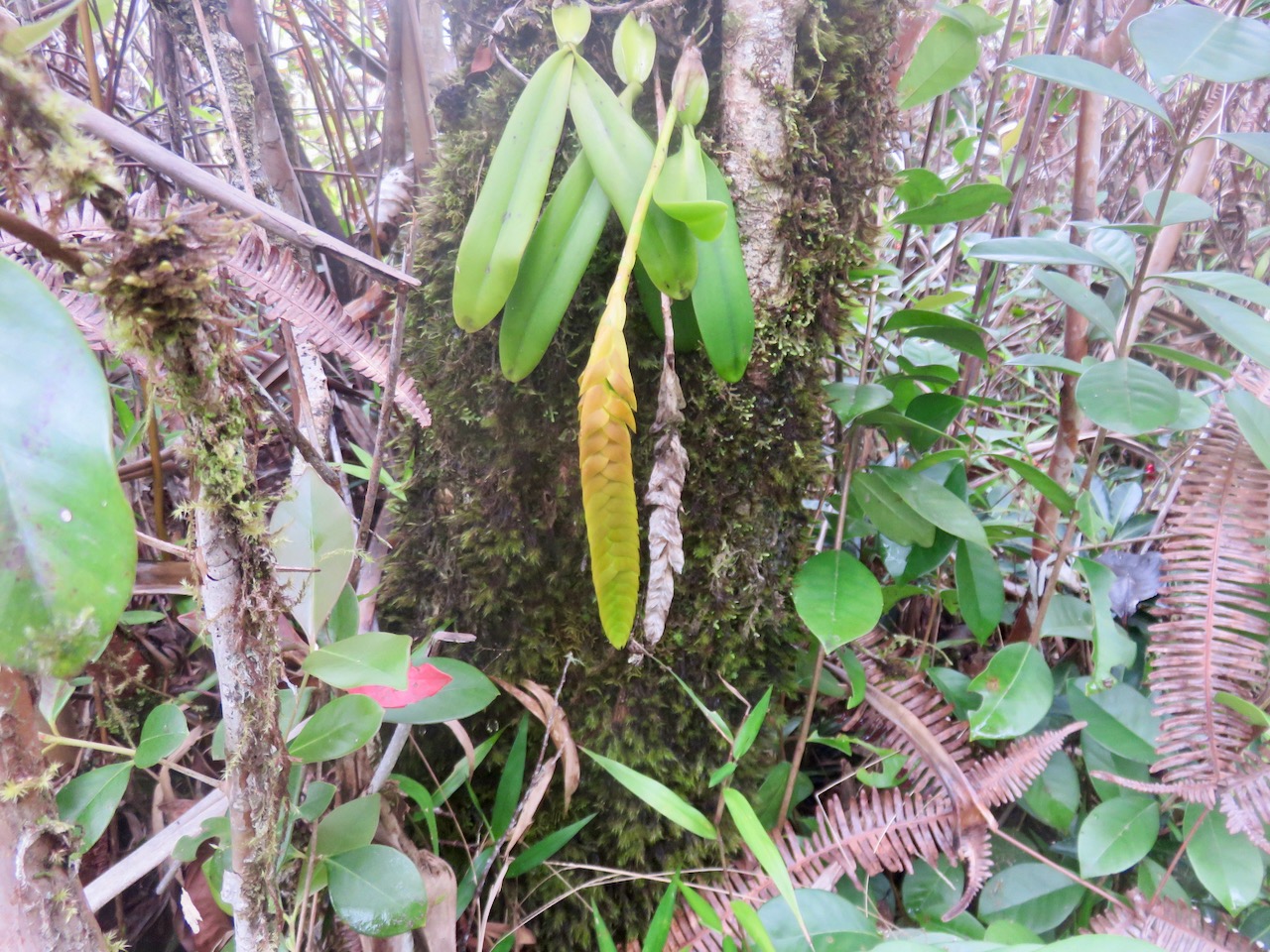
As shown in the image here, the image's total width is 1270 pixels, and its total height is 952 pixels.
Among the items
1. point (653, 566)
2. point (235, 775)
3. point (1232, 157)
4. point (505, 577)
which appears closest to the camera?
point (235, 775)

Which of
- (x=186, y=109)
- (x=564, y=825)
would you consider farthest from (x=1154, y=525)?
(x=186, y=109)

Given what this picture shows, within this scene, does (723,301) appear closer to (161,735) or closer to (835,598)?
(835,598)

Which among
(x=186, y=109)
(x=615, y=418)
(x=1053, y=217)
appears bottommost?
(x=615, y=418)

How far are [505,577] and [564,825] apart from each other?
1.06ft

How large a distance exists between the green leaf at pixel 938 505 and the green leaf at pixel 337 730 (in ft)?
2.14

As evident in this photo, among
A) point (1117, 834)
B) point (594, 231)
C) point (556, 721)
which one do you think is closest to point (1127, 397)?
point (1117, 834)

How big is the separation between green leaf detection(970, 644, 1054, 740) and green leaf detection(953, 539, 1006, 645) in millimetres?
55

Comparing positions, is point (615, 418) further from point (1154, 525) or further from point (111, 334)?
point (1154, 525)

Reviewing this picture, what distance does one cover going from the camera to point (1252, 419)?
2.41 ft

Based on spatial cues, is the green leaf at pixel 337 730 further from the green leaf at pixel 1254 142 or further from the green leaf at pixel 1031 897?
the green leaf at pixel 1254 142

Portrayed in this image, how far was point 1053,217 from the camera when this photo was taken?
6.46 ft

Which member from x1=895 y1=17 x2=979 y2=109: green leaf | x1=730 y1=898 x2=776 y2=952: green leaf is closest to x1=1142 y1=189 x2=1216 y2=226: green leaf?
x1=895 y1=17 x2=979 y2=109: green leaf

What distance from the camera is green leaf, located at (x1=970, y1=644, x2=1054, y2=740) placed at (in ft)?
2.53

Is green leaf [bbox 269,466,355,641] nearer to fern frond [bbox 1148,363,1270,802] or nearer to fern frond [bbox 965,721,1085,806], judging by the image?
fern frond [bbox 965,721,1085,806]
